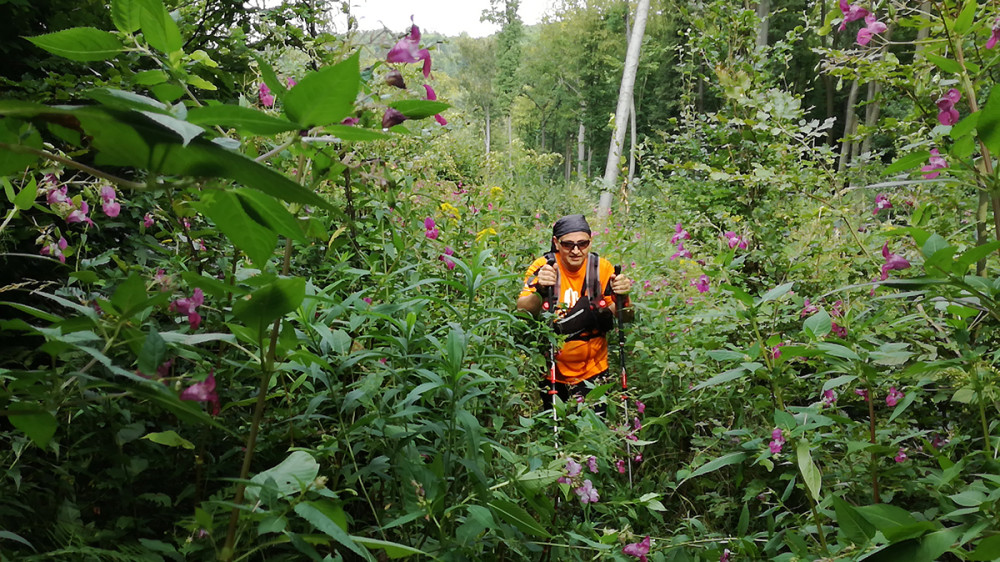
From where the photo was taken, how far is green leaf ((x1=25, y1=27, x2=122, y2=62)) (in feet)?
2.13

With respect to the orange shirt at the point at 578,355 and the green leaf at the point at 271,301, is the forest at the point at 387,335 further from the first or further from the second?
the orange shirt at the point at 578,355

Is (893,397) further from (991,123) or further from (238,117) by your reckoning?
(238,117)

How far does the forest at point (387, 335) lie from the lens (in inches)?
25.4

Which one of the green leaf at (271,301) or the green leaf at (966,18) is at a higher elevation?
the green leaf at (966,18)

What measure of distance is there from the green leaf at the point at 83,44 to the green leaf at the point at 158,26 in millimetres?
41

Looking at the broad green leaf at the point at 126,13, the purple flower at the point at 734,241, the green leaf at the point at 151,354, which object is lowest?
the purple flower at the point at 734,241

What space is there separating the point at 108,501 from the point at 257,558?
16.9 inches

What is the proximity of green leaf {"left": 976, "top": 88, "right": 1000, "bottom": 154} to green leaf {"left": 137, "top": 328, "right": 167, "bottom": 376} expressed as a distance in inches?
41.5

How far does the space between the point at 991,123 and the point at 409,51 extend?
922 millimetres

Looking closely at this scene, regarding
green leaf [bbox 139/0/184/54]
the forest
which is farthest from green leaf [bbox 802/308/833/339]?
green leaf [bbox 139/0/184/54]

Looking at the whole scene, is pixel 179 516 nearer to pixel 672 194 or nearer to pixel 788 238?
pixel 788 238

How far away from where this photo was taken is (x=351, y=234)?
7.23 ft

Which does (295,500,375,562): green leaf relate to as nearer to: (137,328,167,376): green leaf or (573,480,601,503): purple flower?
(137,328,167,376): green leaf

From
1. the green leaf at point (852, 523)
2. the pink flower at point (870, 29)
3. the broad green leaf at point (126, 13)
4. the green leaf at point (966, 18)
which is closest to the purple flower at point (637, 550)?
the green leaf at point (852, 523)
